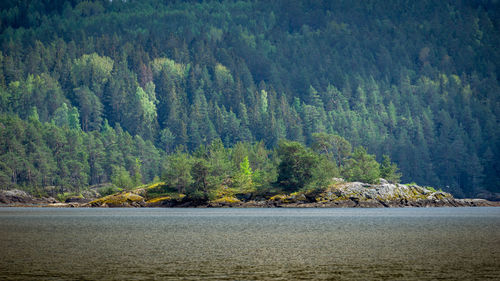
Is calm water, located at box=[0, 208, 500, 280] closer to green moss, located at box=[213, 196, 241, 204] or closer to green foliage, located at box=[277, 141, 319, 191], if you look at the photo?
green foliage, located at box=[277, 141, 319, 191]

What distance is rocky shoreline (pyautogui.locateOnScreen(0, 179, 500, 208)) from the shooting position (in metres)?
140

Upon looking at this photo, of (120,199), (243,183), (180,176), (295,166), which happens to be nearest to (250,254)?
(295,166)

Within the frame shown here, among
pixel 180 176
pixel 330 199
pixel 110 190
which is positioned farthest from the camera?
pixel 110 190

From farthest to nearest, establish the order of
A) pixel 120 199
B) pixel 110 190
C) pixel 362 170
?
pixel 110 190 < pixel 362 170 < pixel 120 199

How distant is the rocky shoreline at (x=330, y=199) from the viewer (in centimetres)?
13975

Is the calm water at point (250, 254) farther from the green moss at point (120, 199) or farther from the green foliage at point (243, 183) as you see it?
the green foliage at point (243, 183)

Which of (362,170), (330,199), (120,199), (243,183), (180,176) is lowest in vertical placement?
(330,199)

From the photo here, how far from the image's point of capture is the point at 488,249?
157ft

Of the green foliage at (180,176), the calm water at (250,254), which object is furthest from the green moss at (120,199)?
the calm water at (250,254)

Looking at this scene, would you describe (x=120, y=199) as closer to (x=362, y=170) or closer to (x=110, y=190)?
(x=110, y=190)

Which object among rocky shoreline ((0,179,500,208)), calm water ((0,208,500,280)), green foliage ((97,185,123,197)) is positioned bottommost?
calm water ((0,208,500,280))

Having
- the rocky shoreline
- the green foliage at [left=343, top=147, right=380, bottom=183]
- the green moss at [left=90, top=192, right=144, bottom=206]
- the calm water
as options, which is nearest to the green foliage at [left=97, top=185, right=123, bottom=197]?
the rocky shoreline

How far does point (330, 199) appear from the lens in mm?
139500

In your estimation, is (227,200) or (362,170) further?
(362,170)
